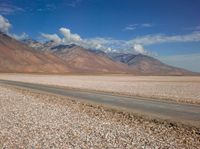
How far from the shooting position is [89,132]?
12.9 m

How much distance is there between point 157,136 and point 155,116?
5.18 metres

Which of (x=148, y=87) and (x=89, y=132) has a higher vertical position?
(x=148, y=87)

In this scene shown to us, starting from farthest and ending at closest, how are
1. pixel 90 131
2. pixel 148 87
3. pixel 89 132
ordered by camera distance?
pixel 148 87 < pixel 90 131 < pixel 89 132

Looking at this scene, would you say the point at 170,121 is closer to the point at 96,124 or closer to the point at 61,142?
the point at 96,124

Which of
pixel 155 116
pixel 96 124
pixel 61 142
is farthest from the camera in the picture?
pixel 155 116

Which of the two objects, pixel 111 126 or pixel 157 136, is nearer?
pixel 157 136

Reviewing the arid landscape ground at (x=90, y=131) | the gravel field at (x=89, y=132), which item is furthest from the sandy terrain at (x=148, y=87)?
the gravel field at (x=89, y=132)

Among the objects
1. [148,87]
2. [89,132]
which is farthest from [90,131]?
[148,87]

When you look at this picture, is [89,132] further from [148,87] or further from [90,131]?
[148,87]

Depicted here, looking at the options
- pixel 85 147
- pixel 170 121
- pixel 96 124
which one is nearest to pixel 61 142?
pixel 85 147

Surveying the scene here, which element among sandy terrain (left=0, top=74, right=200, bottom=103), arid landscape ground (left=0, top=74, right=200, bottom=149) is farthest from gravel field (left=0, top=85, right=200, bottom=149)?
sandy terrain (left=0, top=74, right=200, bottom=103)

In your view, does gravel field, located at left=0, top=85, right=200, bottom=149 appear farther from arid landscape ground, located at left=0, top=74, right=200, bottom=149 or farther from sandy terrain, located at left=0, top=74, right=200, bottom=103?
sandy terrain, located at left=0, top=74, right=200, bottom=103

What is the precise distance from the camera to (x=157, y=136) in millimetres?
12258

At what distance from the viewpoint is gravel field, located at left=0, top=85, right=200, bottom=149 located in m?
11.0
